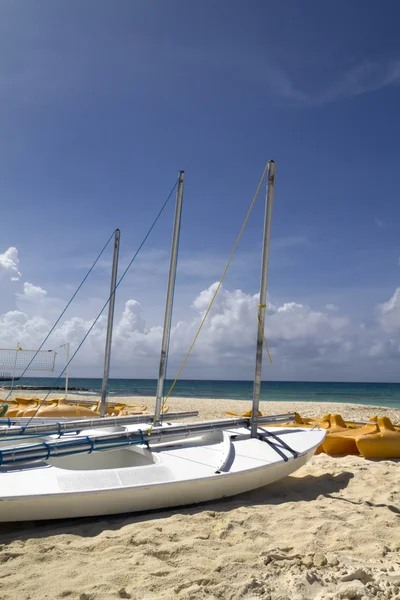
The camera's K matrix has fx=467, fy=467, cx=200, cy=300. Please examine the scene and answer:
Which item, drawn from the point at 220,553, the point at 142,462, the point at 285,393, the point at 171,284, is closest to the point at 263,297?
the point at 171,284

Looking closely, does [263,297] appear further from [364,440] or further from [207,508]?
[207,508]

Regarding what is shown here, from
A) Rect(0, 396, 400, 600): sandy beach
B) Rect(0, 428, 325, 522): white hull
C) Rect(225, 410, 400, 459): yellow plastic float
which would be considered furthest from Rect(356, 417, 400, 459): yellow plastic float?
Rect(0, 396, 400, 600): sandy beach

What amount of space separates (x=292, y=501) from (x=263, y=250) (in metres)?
3.35

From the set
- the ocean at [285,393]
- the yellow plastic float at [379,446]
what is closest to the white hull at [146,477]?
the yellow plastic float at [379,446]

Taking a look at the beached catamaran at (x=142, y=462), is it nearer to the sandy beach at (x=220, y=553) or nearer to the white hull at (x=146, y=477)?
the white hull at (x=146, y=477)

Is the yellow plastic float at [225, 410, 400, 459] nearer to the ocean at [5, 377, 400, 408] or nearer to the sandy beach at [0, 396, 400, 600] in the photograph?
the sandy beach at [0, 396, 400, 600]

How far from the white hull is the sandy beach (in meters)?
0.16

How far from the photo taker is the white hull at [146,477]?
4.18 m

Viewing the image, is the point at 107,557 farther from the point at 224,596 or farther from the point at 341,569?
the point at 341,569

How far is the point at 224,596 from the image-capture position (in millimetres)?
3033

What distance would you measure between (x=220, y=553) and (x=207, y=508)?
1189 mm

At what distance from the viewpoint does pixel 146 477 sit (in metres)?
4.74

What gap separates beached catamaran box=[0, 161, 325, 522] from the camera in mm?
4262

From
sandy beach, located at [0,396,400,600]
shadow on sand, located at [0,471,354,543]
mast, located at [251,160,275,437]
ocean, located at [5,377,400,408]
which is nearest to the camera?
sandy beach, located at [0,396,400,600]
